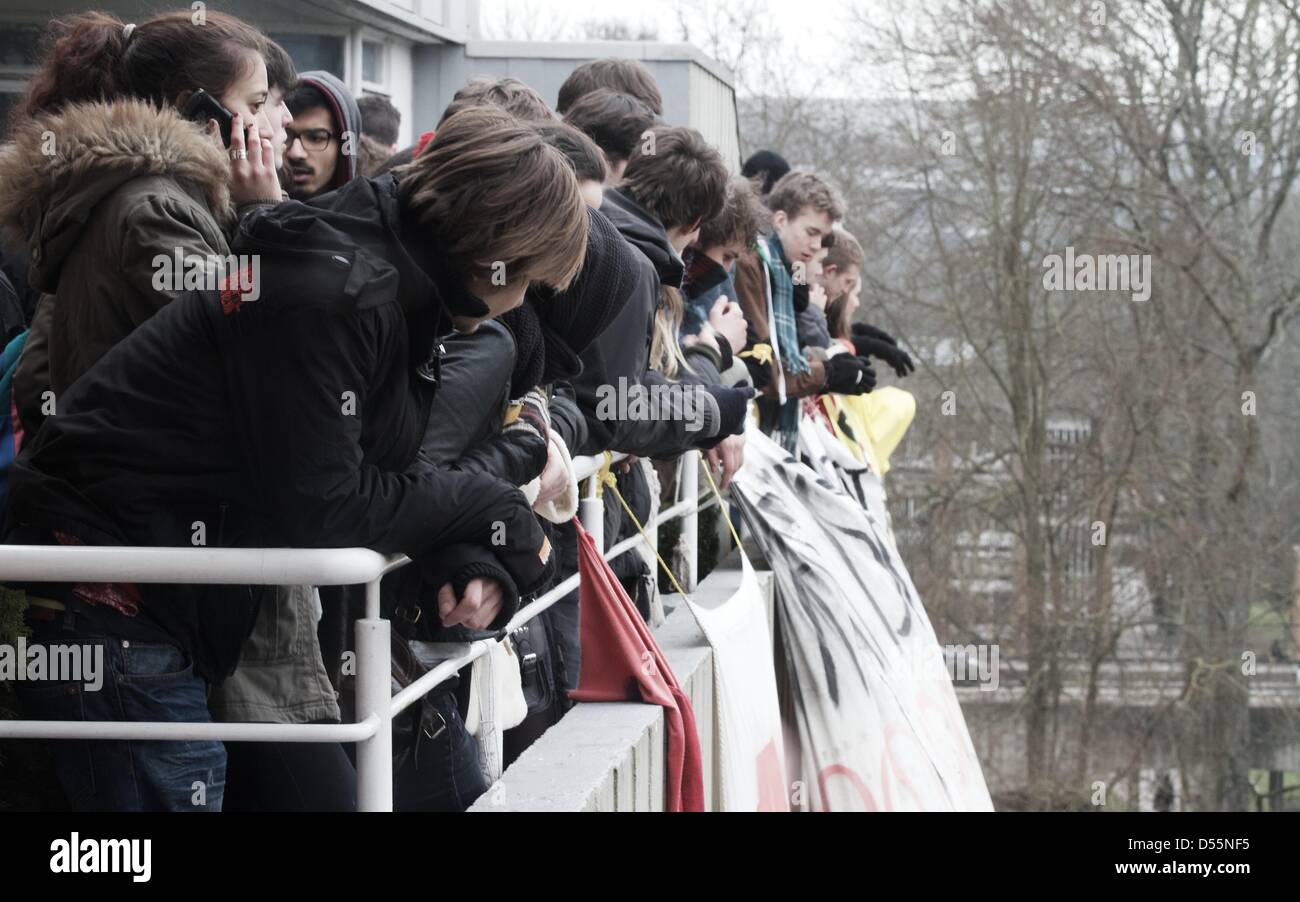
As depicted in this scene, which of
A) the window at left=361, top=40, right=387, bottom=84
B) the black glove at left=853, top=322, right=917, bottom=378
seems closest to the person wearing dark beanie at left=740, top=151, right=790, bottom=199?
the black glove at left=853, top=322, right=917, bottom=378

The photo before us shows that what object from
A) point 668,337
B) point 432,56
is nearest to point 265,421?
point 668,337

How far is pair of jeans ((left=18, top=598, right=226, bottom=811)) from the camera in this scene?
2.41m

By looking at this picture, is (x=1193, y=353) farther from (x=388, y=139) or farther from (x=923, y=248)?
(x=388, y=139)

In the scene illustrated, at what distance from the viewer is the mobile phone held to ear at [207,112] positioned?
3178 millimetres

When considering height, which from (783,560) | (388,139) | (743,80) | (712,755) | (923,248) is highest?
(743,80)

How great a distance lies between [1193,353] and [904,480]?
4.55m

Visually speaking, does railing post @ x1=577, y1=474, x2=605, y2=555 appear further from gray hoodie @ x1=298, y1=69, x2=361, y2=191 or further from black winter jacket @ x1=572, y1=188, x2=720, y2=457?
gray hoodie @ x1=298, y1=69, x2=361, y2=191

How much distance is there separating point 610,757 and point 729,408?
126 cm

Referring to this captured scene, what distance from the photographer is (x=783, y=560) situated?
5.73 metres

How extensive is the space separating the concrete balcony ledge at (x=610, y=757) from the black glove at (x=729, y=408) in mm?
573

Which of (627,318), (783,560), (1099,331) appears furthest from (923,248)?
(627,318)

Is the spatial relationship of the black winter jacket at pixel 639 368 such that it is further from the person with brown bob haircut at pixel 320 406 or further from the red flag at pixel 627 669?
the person with brown bob haircut at pixel 320 406

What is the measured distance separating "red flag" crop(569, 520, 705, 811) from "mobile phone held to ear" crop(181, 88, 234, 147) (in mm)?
1011
